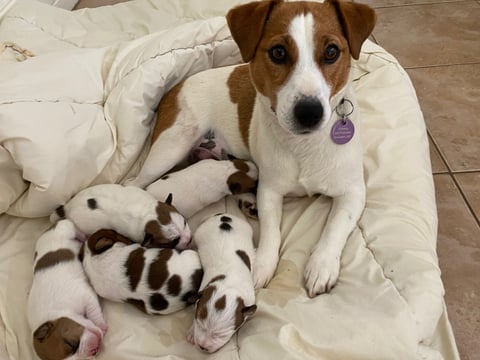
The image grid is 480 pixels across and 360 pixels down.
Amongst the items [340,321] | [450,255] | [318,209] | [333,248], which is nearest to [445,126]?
[450,255]

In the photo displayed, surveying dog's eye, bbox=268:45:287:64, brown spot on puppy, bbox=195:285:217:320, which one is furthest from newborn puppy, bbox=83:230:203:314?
dog's eye, bbox=268:45:287:64

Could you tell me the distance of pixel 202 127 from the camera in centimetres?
198

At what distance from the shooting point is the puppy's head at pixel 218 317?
131 cm

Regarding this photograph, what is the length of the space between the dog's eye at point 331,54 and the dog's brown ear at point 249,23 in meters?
0.21

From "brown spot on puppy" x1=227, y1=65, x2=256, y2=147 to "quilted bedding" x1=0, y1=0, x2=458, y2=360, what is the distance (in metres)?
0.26

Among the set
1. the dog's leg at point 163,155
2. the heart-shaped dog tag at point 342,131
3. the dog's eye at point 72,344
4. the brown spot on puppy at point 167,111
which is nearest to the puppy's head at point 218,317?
the dog's eye at point 72,344

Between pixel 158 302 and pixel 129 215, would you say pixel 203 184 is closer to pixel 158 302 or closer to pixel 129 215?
pixel 129 215

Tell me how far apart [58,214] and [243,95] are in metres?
0.79

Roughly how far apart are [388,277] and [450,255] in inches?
18.5

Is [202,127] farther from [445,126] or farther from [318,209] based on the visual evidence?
[445,126]

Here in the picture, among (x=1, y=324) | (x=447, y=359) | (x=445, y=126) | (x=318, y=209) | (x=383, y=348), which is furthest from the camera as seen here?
(x=445, y=126)

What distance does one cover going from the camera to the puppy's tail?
1.71m

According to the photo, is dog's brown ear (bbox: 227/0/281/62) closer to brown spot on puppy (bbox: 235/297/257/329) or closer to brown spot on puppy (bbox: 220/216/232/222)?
brown spot on puppy (bbox: 220/216/232/222)

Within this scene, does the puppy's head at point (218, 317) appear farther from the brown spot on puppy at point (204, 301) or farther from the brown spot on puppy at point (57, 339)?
the brown spot on puppy at point (57, 339)
